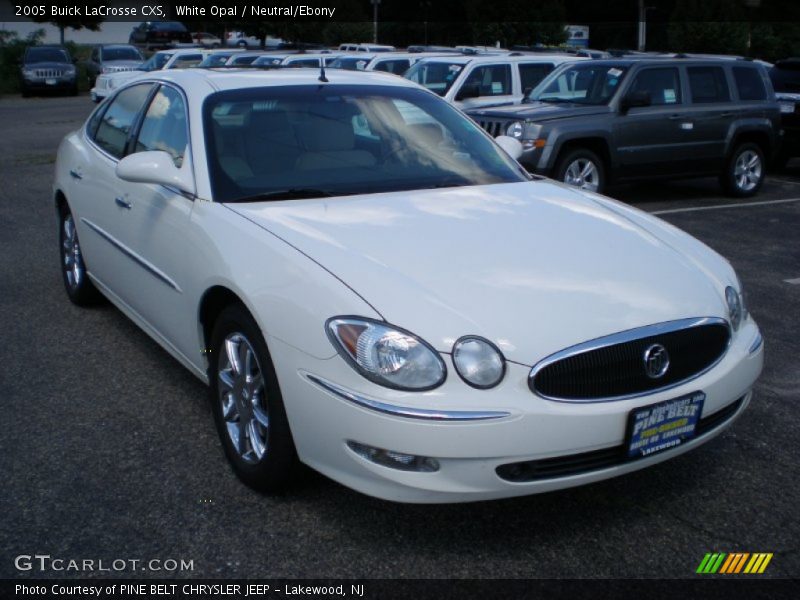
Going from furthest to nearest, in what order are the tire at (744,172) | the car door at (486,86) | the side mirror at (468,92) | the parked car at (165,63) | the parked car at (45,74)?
1. the parked car at (45,74)
2. the parked car at (165,63)
3. the car door at (486,86)
4. the side mirror at (468,92)
5. the tire at (744,172)

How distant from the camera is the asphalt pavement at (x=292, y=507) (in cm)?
326

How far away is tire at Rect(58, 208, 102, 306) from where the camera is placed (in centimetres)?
617

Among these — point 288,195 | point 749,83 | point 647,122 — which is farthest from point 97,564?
point 749,83

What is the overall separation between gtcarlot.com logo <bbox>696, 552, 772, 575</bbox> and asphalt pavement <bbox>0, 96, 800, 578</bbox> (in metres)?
0.03

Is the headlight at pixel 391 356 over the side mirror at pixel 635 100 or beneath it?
over

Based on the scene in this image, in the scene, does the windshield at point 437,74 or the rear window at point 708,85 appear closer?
the rear window at point 708,85

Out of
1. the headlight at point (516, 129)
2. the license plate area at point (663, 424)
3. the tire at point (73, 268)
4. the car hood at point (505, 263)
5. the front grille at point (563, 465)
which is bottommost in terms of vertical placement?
the tire at point (73, 268)

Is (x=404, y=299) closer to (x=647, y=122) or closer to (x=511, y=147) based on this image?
(x=511, y=147)

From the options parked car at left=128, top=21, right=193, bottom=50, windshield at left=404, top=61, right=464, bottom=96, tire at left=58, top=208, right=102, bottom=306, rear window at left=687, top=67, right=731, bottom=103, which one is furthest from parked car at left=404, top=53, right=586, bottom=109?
parked car at left=128, top=21, right=193, bottom=50

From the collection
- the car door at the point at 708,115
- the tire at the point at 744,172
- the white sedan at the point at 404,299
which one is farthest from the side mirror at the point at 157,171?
the tire at the point at 744,172

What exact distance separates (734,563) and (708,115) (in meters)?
9.02

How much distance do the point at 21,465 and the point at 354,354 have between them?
1.73 metres

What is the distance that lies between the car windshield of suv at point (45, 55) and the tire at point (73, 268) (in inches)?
1095

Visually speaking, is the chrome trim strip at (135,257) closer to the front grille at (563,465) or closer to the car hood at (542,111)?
the front grille at (563,465)
